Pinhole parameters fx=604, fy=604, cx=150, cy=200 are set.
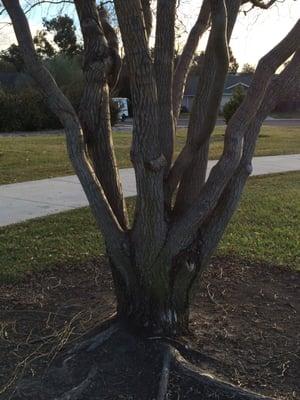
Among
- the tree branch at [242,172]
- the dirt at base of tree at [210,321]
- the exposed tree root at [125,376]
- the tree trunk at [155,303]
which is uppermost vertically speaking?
the tree branch at [242,172]

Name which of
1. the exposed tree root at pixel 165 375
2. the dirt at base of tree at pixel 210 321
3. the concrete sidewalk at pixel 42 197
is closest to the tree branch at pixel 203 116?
the dirt at base of tree at pixel 210 321

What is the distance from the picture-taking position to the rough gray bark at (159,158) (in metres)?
3.45

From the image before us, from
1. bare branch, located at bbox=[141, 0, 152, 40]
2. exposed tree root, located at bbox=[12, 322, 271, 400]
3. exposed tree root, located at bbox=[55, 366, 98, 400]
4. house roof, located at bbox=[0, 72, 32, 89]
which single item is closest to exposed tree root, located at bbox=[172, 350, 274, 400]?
exposed tree root, located at bbox=[12, 322, 271, 400]

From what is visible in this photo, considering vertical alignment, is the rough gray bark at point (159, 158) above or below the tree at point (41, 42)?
below

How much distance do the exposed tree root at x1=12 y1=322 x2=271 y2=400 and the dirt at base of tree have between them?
37mm

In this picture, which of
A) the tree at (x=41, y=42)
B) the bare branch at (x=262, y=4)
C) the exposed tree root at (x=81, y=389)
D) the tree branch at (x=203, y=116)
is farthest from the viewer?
the tree at (x=41, y=42)

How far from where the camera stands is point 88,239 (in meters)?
6.38

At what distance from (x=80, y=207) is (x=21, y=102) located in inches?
796

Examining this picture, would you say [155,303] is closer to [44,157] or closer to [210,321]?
[210,321]

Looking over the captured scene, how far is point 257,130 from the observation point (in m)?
3.67

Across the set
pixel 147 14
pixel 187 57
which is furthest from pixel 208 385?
pixel 147 14

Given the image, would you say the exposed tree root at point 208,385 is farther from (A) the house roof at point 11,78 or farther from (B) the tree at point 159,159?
(A) the house roof at point 11,78

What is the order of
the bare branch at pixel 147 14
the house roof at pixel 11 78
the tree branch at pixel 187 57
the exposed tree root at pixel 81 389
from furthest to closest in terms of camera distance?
the house roof at pixel 11 78 < the bare branch at pixel 147 14 < the tree branch at pixel 187 57 < the exposed tree root at pixel 81 389

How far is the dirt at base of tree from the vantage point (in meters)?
3.41
